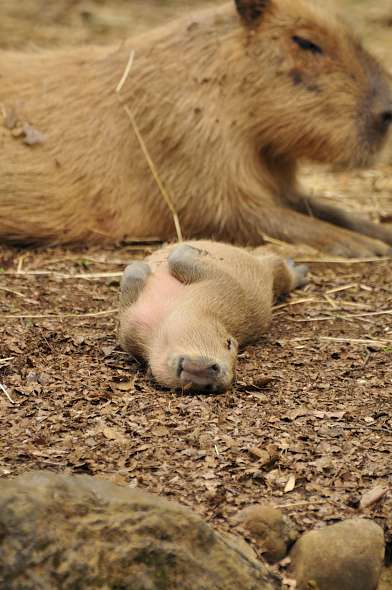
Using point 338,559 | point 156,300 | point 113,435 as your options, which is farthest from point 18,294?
point 338,559

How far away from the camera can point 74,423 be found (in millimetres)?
3275

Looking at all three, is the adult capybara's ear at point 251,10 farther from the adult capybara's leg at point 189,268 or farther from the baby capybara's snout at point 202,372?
the baby capybara's snout at point 202,372

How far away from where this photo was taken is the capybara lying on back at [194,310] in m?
3.60

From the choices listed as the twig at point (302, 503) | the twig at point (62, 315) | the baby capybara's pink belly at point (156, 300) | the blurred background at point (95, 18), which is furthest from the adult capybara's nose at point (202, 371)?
the blurred background at point (95, 18)

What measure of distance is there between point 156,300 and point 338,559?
59.8 inches

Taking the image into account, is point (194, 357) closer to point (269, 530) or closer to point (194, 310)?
point (194, 310)

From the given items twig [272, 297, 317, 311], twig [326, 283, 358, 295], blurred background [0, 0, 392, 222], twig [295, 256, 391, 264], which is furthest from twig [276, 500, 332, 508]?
blurred background [0, 0, 392, 222]

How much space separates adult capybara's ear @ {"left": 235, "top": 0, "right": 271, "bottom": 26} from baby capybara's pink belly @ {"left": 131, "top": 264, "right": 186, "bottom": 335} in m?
2.14

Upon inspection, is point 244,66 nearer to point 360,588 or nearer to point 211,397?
point 211,397

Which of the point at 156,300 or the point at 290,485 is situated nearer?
the point at 290,485

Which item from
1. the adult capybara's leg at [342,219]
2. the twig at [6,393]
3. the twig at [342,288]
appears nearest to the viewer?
the twig at [6,393]

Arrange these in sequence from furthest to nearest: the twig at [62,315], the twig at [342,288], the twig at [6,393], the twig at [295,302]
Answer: the twig at [342,288] < the twig at [295,302] < the twig at [62,315] < the twig at [6,393]

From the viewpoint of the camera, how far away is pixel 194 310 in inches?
153

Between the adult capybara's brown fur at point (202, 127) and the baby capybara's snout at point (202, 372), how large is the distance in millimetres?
2337
